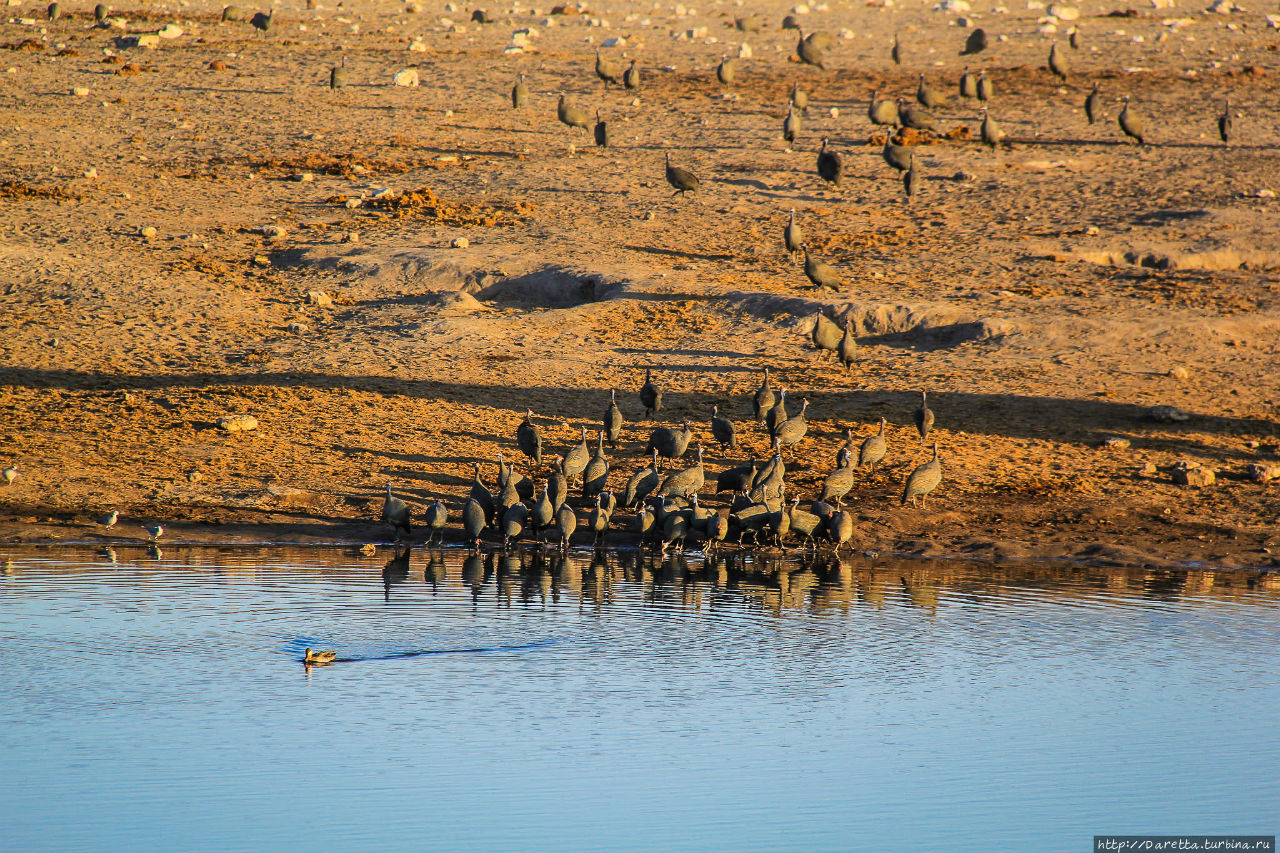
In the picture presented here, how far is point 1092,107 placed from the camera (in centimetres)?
2470

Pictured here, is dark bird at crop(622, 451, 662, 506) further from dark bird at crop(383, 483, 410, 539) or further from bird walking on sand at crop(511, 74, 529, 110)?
bird walking on sand at crop(511, 74, 529, 110)

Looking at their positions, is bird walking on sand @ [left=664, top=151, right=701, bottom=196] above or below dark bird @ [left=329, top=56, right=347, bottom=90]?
below

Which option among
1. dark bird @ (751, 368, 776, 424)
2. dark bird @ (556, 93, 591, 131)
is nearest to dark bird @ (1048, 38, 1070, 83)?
dark bird @ (556, 93, 591, 131)

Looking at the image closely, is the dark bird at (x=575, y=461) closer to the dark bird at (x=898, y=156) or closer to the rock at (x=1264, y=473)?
the rock at (x=1264, y=473)

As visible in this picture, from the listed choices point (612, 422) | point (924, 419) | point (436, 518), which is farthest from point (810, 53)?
point (436, 518)

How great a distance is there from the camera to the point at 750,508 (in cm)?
1248

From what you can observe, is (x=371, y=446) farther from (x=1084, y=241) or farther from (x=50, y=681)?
(x=1084, y=241)

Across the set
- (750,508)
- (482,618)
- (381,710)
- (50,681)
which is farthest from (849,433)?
(50,681)

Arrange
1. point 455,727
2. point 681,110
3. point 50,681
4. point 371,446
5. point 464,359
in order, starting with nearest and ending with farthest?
point 455,727 < point 50,681 < point 371,446 < point 464,359 < point 681,110

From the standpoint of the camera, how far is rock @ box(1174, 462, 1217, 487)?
43.7ft

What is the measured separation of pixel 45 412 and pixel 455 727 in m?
8.28

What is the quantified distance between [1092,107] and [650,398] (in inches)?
535

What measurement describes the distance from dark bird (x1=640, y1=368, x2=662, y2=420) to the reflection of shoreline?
233 cm

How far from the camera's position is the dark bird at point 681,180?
68.8 ft
